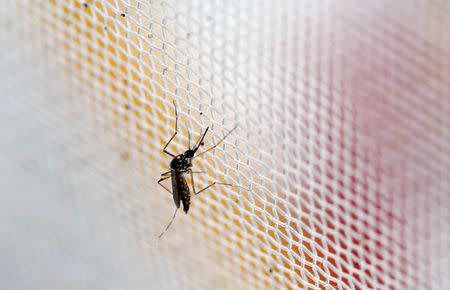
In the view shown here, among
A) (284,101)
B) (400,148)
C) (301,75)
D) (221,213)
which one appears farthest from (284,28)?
(221,213)

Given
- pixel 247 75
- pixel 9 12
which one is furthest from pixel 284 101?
pixel 9 12

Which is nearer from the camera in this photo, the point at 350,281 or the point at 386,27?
the point at 350,281

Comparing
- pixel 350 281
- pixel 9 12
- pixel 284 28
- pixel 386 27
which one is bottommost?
pixel 9 12

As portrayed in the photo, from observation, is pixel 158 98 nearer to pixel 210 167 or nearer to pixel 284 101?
pixel 210 167

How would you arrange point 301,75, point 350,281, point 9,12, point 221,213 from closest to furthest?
point 350,281 → point 221,213 → point 9,12 → point 301,75

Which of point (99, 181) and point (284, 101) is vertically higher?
point (284, 101)

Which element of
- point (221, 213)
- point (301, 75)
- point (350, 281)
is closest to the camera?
point (350, 281)

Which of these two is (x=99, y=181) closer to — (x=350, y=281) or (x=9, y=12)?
(x=9, y=12)
